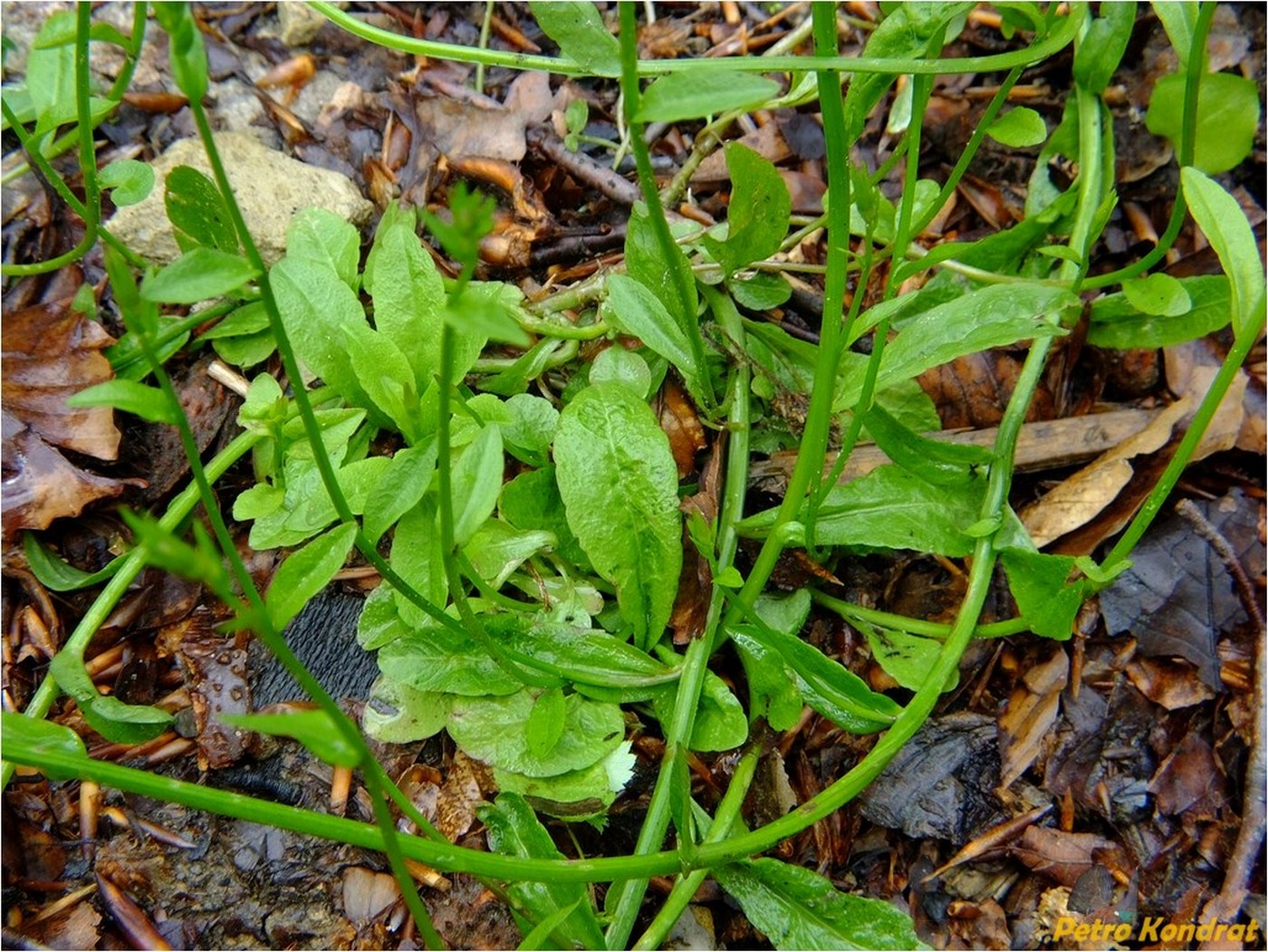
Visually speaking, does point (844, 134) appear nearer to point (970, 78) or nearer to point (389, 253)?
point (389, 253)

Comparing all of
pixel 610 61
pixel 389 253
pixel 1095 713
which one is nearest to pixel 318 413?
pixel 389 253

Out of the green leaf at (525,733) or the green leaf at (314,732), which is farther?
the green leaf at (525,733)

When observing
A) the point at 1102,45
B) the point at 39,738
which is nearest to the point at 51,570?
the point at 39,738

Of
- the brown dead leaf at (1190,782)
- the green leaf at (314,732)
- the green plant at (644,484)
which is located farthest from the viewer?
the brown dead leaf at (1190,782)

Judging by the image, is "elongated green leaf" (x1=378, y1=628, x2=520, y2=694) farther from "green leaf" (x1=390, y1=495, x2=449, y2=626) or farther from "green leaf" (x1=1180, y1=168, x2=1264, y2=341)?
"green leaf" (x1=1180, y1=168, x2=1264, y2=341)

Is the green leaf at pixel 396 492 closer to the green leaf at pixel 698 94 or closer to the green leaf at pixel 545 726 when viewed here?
the green leaf at pixel 545 726

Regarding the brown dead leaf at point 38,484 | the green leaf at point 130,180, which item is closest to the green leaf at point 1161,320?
the green leaf at point 130,180

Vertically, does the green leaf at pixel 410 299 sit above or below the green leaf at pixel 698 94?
below
